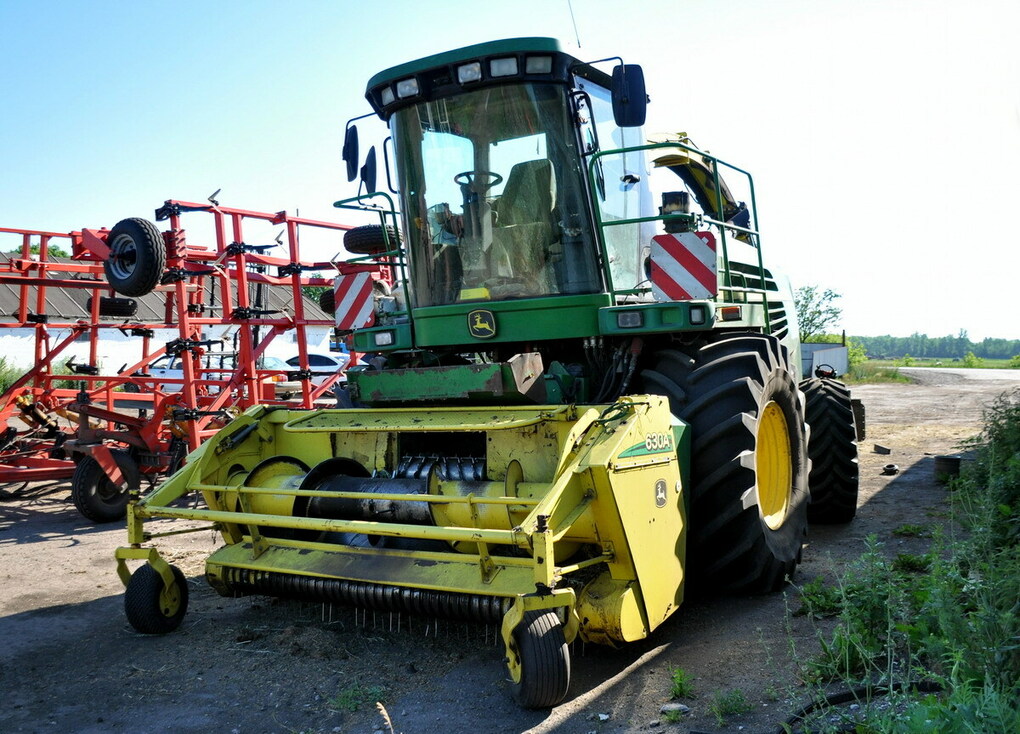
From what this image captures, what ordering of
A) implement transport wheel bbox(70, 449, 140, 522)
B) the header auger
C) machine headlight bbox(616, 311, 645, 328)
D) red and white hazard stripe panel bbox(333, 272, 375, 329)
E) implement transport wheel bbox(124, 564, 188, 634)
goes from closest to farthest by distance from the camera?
1. the header auger
2. implement transport wheel bbox(124, 564, 188, 634)
3. machine headlight bbox(616, 311, 645, 328)
4. red and white hazard stripe panel bbox(333, 272, 375, 329)
5. implement transport wheel bbox(70, 449, 140, 522)

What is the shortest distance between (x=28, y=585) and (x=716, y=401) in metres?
4.64

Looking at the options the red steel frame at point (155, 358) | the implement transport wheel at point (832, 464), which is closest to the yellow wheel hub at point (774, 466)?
the implement transport wheel at point (832, 464)

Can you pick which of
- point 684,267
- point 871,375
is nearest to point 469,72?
point 684,267

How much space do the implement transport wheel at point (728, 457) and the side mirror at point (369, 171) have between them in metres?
2.16

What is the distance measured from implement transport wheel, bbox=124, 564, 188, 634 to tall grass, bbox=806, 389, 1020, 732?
3208 millimetres

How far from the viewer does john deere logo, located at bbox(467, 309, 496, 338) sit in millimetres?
5188

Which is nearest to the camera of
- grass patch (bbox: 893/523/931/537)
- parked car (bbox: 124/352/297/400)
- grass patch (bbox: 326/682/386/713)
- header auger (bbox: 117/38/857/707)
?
grass patch (bbox: 326/682/386/713)

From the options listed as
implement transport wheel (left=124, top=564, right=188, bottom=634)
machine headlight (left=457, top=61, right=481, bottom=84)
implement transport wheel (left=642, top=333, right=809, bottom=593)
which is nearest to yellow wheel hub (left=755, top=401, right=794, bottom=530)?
implement transport wheel (left=642, top=333, right=809, bottom=593)

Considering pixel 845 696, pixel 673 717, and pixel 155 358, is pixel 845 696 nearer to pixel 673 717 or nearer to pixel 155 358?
pixel 673 717

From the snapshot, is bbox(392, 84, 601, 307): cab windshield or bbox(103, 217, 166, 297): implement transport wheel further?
bbox(103, 217, 166, 297): implement transport wheel

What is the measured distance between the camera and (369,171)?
18.7ft

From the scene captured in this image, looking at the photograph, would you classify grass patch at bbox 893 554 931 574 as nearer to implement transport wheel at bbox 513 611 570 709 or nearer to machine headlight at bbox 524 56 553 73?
implement transport wheel at bbox 513 611 570 709

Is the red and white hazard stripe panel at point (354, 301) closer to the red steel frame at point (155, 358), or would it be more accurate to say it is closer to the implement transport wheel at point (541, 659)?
the red steel frame at point (155, 358)

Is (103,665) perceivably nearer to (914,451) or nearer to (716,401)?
(716,401)
